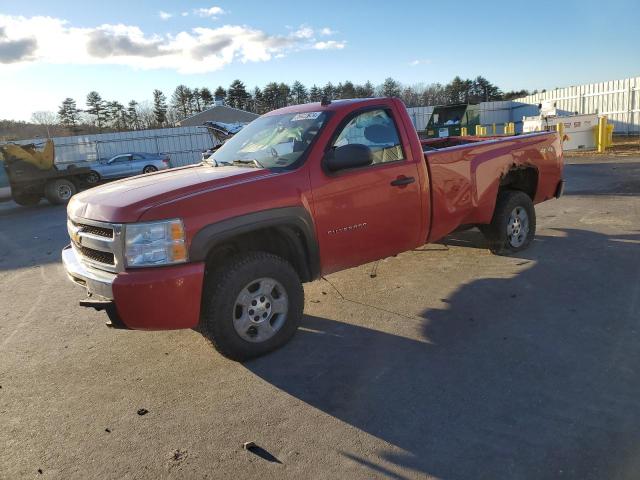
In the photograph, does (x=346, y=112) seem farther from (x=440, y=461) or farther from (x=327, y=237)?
(x=440, y=461)

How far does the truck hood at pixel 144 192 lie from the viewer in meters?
3.43

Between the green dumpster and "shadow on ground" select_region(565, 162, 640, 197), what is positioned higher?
the green dumpster

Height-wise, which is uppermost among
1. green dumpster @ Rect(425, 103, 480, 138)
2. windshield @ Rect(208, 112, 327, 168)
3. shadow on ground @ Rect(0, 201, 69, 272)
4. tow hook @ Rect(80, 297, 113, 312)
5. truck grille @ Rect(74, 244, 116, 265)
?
green dumpster @ Rect(425, 103, 480, 138)

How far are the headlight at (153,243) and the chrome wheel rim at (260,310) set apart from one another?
2.19 ft

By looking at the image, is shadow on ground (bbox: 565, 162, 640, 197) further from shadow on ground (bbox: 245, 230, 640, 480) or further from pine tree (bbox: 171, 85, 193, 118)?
pine tree (bbox: 171, 85, 193, 118)

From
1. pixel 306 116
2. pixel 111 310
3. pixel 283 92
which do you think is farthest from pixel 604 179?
pixel 283 92

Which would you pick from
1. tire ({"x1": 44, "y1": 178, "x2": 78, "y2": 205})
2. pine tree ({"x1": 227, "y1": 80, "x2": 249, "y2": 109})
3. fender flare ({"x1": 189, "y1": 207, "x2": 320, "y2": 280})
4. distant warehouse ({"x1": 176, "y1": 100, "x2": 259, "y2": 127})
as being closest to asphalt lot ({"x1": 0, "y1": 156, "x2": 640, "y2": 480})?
fender flare ({"x1": 189, "y1": 207, "x2": 320, "y2": 280})

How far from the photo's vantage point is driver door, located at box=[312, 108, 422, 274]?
412 cm

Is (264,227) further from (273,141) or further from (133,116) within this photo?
(133,116)

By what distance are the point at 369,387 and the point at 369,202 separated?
166 centimetres

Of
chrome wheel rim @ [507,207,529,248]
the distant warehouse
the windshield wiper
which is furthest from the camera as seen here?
the distant warehouse

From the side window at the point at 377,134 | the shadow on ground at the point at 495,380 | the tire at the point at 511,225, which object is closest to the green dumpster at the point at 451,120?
the tire at the point at 511,225

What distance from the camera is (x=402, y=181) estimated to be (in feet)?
14.9

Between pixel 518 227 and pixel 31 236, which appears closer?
pixel 518 227
